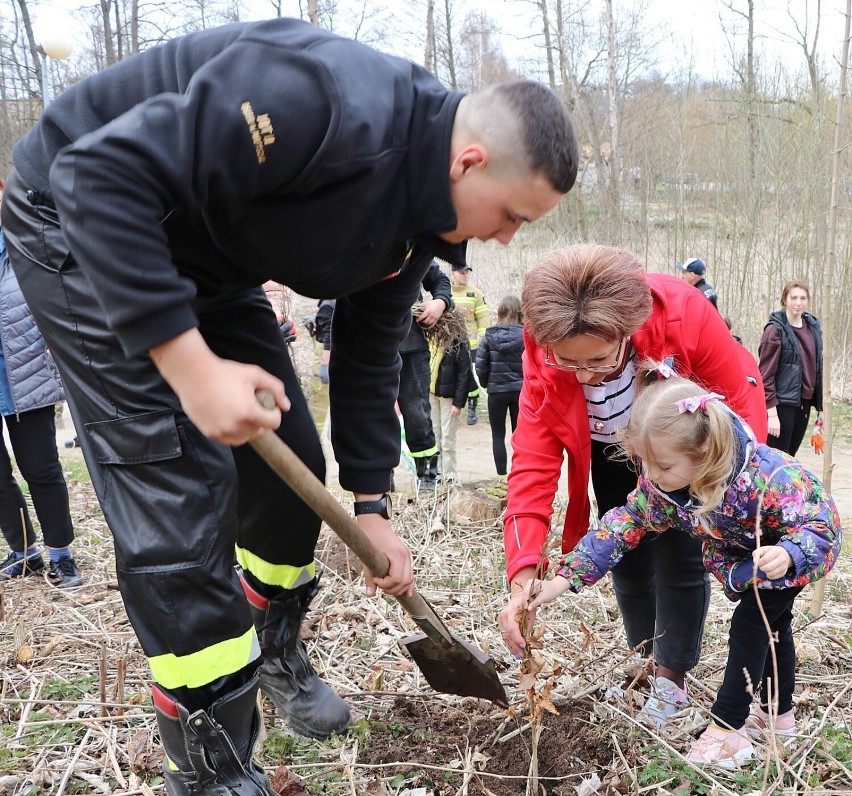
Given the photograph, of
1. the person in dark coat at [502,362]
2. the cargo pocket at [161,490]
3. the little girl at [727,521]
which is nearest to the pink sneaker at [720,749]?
the little girl at [727,521]

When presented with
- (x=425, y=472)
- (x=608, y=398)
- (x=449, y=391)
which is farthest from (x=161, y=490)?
(x=449, y=391)

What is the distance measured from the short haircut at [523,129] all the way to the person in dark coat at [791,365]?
6.00m

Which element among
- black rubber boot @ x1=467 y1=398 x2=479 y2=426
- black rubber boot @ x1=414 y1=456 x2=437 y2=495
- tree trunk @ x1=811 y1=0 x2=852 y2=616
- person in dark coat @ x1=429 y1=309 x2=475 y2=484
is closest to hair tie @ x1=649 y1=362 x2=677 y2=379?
tree trunk @ x1=811 y1=0 x2=852 y2=616

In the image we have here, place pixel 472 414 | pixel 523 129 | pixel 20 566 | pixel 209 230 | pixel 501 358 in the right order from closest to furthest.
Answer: pixel 523 129
pixel 209 230
pixel 20 566
pixel 501 358
pixel 472 414

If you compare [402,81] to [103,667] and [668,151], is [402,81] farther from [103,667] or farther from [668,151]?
[668,151]

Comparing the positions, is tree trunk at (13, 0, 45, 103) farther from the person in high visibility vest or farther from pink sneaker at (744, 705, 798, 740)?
pink sneaker at (744, 705, 798, 740)

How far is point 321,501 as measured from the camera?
1.93 metres

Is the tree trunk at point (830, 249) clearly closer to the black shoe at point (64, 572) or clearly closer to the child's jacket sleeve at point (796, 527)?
the child's jacket sleeve at point (796, 527)

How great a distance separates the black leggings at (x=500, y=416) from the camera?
7.97 metres

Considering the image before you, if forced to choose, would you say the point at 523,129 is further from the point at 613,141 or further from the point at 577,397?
the point at 613,141

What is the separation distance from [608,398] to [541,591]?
67 centimetres

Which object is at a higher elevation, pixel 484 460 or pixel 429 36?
pixel 429 36

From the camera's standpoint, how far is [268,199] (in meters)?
1.77

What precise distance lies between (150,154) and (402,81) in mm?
585
